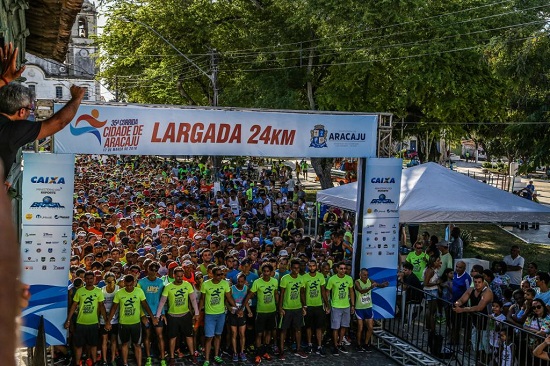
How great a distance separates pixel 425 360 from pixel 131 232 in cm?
683

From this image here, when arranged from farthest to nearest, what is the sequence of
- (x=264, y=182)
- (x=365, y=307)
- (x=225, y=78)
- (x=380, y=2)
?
(x=225, y=78) < (x=264, y=182) < (x=380, y=2) < (x=365, y=307)

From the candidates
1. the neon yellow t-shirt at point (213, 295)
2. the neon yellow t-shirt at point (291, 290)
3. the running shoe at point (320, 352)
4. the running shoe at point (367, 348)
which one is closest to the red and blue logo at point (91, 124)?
the neon yellow t-shirt at point (213, 295)

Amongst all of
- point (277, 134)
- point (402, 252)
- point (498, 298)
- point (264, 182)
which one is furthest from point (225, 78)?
point (498, 298)

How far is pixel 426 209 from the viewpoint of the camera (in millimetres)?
13258

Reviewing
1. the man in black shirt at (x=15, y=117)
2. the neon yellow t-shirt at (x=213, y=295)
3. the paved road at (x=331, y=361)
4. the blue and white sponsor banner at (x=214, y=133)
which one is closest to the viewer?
the man in black shirt at (x=15, y=117)

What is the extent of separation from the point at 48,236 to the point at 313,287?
4.57 m

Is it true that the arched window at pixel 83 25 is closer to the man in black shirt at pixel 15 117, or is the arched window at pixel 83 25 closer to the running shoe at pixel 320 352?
the running shoe at pixel 320 352

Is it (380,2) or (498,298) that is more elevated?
(380,2)

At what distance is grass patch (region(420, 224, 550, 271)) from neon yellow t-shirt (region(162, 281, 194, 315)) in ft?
34.5

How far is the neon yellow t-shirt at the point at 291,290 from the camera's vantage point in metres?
10.8

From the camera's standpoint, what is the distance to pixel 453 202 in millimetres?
13484

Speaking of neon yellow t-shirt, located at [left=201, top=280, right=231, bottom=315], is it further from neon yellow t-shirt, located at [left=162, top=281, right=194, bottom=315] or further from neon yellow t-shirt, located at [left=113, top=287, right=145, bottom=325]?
neon yellow t-shirt, located at [left=113, top=287, right=145, bottom=325]

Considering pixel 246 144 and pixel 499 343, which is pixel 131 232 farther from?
pixel 499 343

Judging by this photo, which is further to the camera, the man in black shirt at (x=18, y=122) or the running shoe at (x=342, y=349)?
the running shoe at (x=342, y=349)
